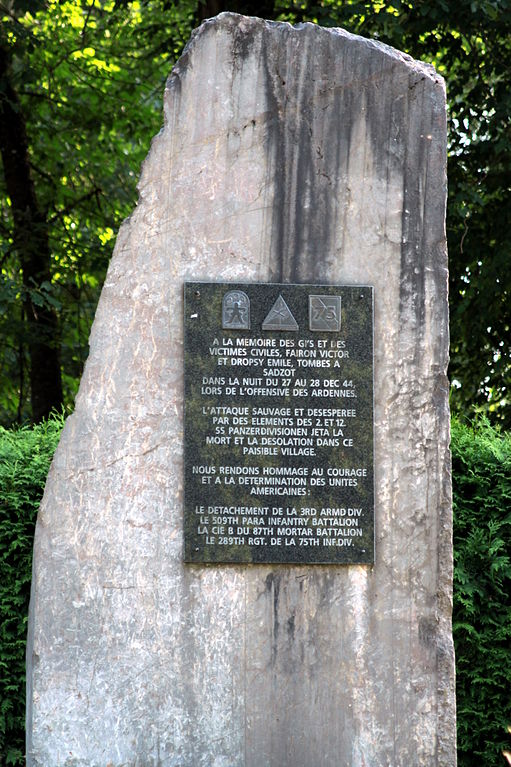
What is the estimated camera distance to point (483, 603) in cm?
571

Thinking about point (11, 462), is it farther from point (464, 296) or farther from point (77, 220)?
point (77, 220)

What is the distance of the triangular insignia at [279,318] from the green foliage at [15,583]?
1646 mm

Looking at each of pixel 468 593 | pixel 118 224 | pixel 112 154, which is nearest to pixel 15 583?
pixel 468 593

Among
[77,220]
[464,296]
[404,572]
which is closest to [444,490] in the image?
[404,572]

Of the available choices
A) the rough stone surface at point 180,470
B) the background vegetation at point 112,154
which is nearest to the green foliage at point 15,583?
the rough stone surface at point 180,470

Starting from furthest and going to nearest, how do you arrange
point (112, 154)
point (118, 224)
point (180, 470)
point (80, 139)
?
point (112, 154)
point (80, 139)
point (118, 224)
point (180, 470)

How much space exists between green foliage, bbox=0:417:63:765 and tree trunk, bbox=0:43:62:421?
184 inches

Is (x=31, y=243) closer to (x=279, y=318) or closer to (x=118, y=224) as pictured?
(x=118, y=224)

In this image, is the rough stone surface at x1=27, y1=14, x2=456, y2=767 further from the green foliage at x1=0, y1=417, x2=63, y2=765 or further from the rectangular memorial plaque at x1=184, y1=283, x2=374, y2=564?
the green foliage at x1=0, y1=417, x2=63, y2=765

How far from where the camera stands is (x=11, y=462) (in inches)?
227

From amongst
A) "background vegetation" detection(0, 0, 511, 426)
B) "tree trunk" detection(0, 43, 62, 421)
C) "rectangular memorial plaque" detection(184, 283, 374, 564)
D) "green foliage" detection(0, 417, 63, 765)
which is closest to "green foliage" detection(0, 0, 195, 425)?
"background vegetation" detection(0, 0, 511, 426)

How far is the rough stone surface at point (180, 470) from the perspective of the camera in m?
4.80

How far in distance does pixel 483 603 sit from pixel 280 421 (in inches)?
68.0

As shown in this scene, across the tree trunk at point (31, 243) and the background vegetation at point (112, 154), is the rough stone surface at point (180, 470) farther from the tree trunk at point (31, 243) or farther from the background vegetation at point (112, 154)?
the tree trunk at point (31, 243)
